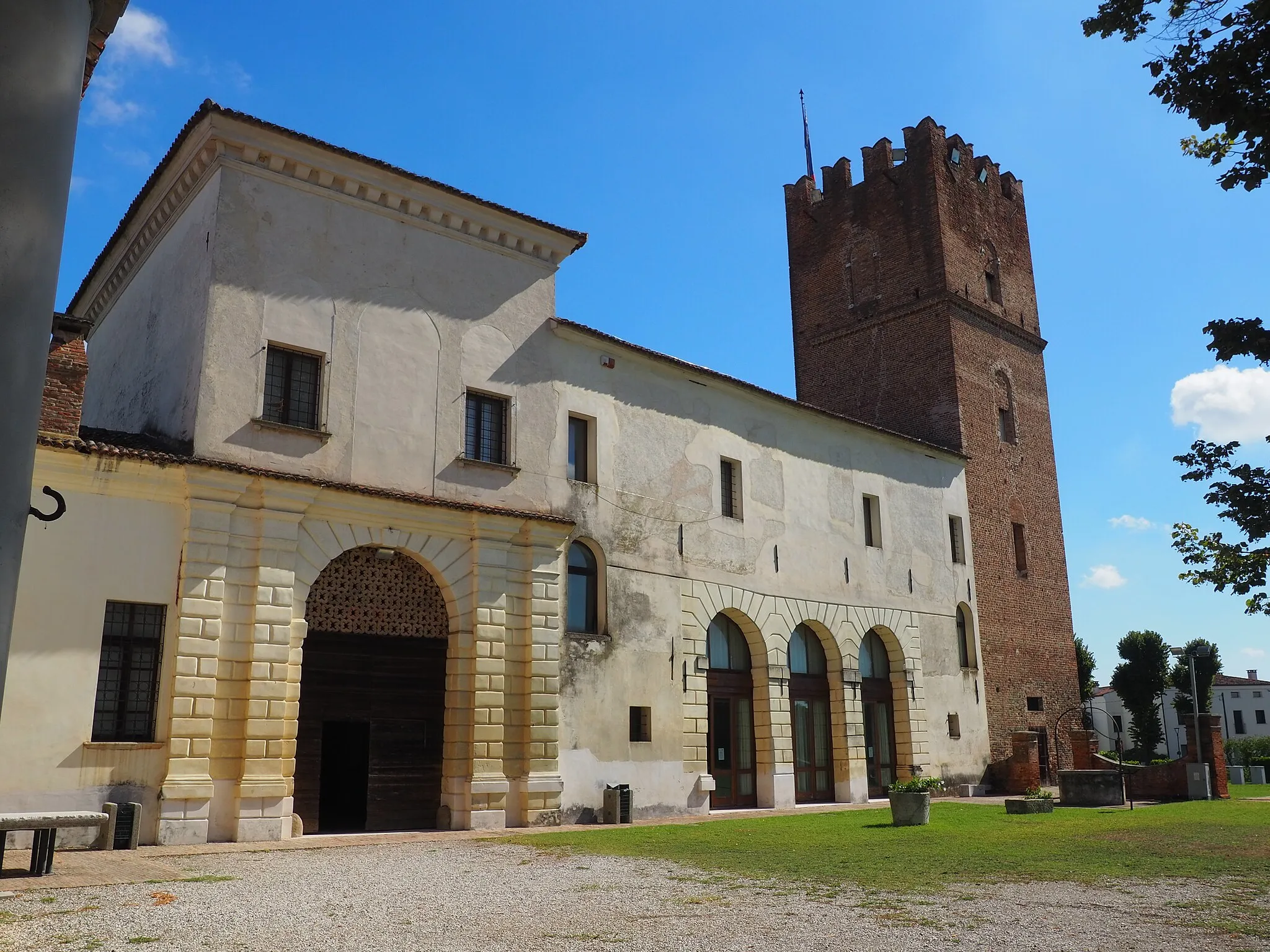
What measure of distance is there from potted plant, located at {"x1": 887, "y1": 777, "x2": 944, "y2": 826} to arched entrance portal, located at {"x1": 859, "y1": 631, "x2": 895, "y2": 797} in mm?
7575

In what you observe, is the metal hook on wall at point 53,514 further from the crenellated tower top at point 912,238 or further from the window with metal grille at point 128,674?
the crenellated tower top at point 912,238

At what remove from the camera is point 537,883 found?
9.62m

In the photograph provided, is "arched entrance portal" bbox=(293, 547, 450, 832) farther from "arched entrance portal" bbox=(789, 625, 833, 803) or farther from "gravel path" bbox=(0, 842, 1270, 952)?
"arched entrance portal" bbox=(789, 625, 833, 803)

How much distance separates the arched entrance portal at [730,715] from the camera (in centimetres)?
2075

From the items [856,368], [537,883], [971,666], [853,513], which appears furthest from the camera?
[856,368]

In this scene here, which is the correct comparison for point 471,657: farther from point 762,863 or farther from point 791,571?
point 791,571

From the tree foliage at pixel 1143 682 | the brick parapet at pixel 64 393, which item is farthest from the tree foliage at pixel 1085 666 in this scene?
the brick parapet at pixel 64 393

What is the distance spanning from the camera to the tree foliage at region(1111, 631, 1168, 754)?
45531 millimetres

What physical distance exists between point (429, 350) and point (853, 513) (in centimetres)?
1176

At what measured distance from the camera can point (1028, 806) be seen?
60.4ft

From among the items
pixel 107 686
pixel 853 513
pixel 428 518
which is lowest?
pixel 107 686

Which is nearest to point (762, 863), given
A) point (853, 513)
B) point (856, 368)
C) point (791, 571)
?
point (791, 571)

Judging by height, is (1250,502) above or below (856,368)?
below

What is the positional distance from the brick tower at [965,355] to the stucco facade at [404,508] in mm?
6643
